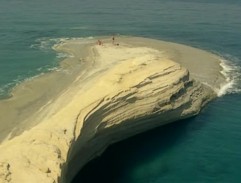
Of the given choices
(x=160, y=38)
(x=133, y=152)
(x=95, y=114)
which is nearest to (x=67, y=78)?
(x=133, y=152)

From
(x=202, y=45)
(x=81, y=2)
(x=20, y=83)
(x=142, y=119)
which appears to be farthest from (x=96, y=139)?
(x=81, y=2)

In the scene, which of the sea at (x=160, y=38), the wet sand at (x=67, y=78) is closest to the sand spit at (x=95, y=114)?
the wet sand at (x=67, y=78)

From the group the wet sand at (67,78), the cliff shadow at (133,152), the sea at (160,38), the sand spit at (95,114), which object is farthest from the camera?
the wet sand at (67,78)

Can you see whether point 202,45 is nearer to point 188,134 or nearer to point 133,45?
point 133,45

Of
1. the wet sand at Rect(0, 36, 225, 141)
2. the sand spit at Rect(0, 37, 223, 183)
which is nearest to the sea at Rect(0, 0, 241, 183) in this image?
the sand spit at Rect(0, 37, 223, 183)

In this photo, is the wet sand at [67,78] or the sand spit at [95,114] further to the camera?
the wet sand at [67,78]

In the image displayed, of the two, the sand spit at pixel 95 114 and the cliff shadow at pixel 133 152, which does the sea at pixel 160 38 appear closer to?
the cliff shadow at pixel 133 152

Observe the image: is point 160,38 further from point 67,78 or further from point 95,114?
point 95,114
